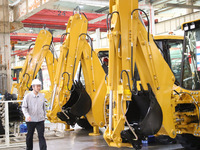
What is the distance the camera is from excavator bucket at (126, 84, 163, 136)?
6094mm

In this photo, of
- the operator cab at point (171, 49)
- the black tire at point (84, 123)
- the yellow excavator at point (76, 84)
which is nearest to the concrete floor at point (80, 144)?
the yellow excavator at point (76, 84)

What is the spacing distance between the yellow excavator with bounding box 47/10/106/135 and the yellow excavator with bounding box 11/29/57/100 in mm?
1710

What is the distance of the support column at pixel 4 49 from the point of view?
44.3 ft

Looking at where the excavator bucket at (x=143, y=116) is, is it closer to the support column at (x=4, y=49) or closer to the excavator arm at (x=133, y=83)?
the excavator arm at (x=133, y=83)

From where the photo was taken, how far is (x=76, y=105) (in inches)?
370

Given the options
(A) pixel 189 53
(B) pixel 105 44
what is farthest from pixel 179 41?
(B) pixel 105 44

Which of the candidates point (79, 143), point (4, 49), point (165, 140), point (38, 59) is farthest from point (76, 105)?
point (4, 49)

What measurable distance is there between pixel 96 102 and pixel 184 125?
3.60 m

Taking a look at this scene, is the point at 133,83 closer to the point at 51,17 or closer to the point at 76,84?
the point at 76,84

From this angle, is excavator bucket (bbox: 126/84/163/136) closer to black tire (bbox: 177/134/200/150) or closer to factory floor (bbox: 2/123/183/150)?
black tire (bbox: 177/134/200/150)

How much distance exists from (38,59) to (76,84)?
219cm

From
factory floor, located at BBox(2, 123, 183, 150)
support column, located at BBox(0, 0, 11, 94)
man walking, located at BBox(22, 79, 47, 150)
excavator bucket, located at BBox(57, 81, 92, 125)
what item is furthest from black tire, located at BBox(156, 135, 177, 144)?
support column, located at BBox(0, 0, 11, 94)

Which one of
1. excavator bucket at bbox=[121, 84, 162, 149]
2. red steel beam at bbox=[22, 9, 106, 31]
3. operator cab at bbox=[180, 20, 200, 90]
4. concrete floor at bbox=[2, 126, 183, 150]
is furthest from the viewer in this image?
red steel beam at bbox=[22, 9, 106, 31]

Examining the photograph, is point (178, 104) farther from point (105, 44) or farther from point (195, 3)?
point (105, 44)
